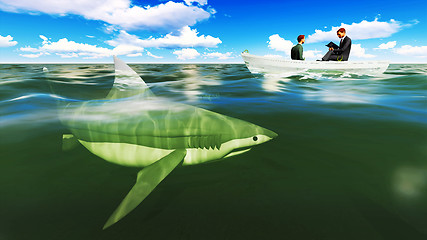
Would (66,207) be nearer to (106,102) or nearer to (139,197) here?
(139,197)

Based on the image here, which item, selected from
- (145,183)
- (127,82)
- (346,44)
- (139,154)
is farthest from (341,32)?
(145,183)

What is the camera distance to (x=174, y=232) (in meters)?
1.61

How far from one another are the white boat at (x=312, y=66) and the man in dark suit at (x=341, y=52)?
536 mm

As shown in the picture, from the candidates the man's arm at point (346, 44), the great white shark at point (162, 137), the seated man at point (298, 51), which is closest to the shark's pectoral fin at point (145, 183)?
the great white shark at point (162, 137)

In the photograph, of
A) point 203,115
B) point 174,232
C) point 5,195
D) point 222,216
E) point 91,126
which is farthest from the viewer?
point 203,115

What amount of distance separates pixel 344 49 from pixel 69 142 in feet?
60.6

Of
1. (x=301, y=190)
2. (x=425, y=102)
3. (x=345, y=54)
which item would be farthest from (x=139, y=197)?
(x=345, y=54)

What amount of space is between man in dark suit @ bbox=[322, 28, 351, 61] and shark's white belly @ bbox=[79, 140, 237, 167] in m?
15.9

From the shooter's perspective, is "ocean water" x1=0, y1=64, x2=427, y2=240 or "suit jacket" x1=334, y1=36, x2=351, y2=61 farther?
"suit jacket" x1=334, y1=36, x2=351, y2=61

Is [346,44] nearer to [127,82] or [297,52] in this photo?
[297,52]

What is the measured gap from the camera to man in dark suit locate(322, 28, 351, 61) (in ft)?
47.5

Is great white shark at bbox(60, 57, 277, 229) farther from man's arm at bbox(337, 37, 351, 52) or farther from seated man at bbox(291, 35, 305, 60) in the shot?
man's arm at bbox(337, 37, 351, 52)

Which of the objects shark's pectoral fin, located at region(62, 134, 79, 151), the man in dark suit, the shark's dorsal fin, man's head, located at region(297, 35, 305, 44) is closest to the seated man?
man's head, located at region(297, 35, 305, 44)

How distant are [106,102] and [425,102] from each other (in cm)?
946
